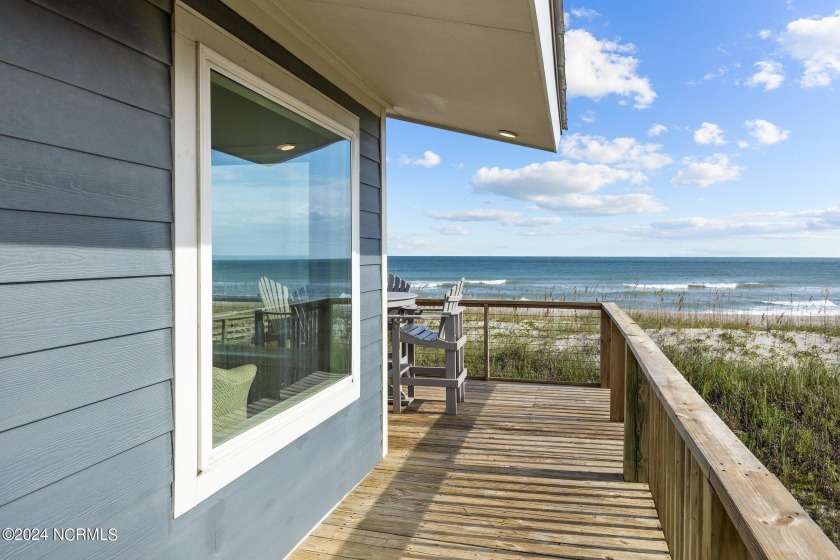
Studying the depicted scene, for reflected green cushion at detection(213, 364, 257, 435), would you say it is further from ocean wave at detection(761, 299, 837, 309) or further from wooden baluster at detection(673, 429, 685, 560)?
ocean wave at detection(761, 299, 837, 309)

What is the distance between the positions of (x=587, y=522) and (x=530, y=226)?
34.6 meters

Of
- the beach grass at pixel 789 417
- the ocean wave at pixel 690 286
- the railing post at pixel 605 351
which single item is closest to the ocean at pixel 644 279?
the ocean wave at pixel 690 286

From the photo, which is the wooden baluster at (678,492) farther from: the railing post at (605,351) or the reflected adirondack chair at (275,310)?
the railing post at (605,351)

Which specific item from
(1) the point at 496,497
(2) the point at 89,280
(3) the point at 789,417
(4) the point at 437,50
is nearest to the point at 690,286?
(3) the point at 789,417

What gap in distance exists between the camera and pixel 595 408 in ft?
15.9

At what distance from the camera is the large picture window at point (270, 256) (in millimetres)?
1948

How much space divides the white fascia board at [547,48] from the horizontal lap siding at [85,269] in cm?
118

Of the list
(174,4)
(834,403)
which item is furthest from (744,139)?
(174,4)

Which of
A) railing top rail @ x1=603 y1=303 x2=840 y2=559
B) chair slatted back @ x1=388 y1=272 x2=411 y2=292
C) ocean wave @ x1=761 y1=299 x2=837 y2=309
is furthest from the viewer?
ocean wave @ x1=761 y1=299 x2=837 y2=309

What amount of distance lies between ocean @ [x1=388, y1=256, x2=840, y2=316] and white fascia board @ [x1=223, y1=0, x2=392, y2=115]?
16.0m

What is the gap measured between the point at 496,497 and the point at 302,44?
8.04ft

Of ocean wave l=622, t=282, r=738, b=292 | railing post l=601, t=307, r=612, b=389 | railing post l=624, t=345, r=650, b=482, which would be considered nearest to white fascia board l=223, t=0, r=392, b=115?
railing post l=624, t=345, r=650, b=482

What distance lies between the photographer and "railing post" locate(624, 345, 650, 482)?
309 cm

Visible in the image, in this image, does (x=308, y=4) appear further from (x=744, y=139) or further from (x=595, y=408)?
(x=744, y=139)
